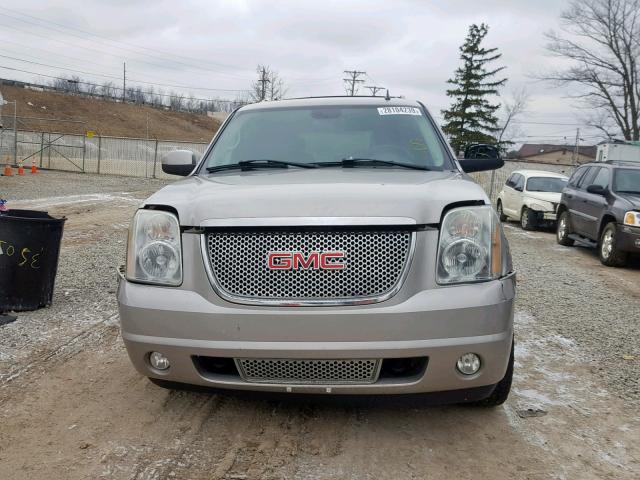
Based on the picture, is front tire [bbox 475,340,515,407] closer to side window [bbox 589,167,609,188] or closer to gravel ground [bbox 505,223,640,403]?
gravel ground [bbox 505,223,640,403]

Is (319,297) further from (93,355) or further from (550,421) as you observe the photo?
(93,355)

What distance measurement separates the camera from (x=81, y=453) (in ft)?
9.22

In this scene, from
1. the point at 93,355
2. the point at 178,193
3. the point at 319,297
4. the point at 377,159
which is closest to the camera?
the point at 319,297

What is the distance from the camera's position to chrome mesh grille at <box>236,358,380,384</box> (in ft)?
8.75

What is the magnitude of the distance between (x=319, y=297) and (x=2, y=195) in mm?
16356

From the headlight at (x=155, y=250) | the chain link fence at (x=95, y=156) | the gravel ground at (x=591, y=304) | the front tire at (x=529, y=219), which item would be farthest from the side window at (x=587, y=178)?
the chain link fence at (x=95, y=156)

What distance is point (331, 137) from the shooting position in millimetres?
4078

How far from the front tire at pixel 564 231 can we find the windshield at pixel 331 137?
841 cm

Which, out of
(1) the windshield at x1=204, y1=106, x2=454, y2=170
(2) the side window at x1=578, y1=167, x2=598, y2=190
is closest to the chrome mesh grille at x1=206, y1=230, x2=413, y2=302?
(1) the windshield at x1=204, y1=106, x2=454, y2=170

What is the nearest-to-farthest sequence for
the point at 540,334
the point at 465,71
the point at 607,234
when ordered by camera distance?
the point at 540,334
the point at 607,234
the point at 465,71

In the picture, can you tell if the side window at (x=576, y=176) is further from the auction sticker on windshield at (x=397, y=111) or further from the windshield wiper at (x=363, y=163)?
the windshield wiper at (x=363, y=163)

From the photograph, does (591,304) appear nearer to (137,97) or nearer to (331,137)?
(331,137)

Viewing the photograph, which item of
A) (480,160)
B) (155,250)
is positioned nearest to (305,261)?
(155,250)

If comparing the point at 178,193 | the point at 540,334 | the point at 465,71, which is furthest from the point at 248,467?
the point at 465,71
